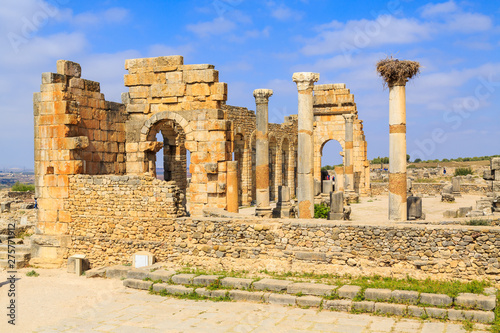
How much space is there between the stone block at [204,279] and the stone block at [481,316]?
185 inches

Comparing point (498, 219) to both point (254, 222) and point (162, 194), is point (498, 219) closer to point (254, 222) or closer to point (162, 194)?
point (254, 222)

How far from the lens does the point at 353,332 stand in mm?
7320

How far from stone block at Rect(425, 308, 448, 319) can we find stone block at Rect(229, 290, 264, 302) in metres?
2.96

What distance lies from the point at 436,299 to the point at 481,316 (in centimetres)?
73

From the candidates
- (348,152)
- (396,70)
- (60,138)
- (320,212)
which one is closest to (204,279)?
(60,138)

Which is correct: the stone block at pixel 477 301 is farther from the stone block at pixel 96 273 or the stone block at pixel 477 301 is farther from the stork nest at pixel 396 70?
the stone block at pixel 96 273

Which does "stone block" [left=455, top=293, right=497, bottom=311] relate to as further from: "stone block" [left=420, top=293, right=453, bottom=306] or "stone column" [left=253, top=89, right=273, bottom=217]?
"stone column" [left=253, top=89, right=273, bottom=217]

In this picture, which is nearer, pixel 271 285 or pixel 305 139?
pixel 271 285

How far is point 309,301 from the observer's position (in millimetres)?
8766

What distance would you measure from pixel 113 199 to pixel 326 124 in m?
20.1

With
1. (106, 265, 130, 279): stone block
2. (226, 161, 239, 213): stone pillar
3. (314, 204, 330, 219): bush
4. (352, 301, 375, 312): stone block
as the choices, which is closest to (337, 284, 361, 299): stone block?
(352, 301, 375, 312): stone block

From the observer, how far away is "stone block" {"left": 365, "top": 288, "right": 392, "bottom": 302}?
840 centimetres

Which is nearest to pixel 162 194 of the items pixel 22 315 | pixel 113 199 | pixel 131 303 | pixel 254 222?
pixel 113 199

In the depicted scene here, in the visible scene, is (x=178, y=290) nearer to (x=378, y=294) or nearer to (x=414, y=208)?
(x=378, y=294)
